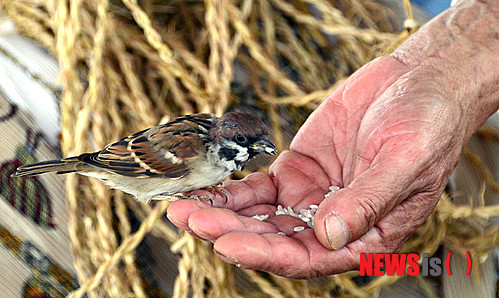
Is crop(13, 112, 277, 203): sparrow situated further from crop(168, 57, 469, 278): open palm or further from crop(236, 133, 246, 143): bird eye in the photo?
crop(168, 57, 469, 278): open palm

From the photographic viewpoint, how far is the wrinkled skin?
154 centimetres

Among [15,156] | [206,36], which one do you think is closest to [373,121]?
[206,36]

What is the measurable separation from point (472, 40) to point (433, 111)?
0.54m

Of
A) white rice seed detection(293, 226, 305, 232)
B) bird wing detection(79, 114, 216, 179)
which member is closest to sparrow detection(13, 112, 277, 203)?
bird wing detection(79, 114, 216, 179)

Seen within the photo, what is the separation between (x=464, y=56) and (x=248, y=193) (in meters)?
1.00

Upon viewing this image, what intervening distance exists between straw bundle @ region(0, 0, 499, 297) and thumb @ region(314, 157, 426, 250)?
63 cm

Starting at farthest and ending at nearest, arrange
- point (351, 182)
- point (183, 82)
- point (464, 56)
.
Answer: point (183, 82)
point (464, 56)
point (351, 182)

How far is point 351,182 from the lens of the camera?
5.64 ft

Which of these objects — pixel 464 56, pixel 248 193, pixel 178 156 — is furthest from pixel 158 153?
pixel 464 56

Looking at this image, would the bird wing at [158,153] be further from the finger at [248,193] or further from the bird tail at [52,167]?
the finger at [248,193]

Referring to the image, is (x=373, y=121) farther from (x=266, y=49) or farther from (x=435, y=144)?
(x=266, y=49)

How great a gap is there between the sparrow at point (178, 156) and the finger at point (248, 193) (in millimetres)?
61

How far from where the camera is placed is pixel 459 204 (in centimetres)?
254

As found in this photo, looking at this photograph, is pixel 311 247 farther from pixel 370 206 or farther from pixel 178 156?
pixel 178 156
